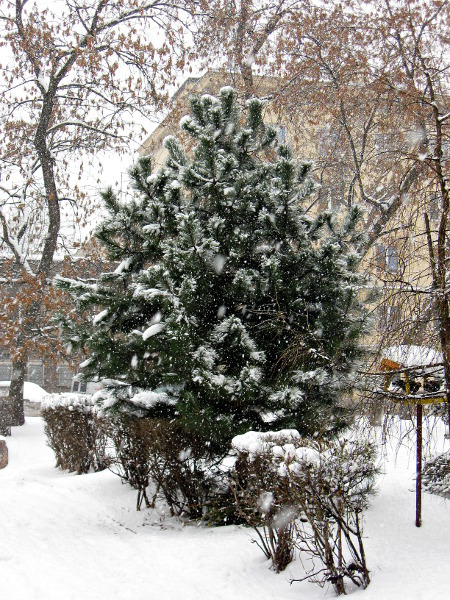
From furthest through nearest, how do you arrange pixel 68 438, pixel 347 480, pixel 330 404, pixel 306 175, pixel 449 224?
pixel 68 438
pixel 306 175
pixel 330 404
pixel 449 224
pixel 347 480

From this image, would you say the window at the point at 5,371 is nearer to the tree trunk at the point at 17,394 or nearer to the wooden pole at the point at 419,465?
the tree trunk at the point at 17,394

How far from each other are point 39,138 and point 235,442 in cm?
1253

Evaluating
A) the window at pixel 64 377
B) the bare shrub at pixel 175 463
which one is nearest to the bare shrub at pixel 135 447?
the bare shrub at pixel 175 463

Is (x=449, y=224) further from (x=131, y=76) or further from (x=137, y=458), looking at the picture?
(x=131, y=76)

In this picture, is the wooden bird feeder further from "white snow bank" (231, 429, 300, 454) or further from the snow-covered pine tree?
"white snow bank" (231, 429, 300, 454)

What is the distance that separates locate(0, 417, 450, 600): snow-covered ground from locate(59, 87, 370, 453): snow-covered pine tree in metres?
1.17

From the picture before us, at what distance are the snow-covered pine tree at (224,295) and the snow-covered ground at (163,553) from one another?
117cm

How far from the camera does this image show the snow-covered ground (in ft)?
15.5

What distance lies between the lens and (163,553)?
5.97 meters

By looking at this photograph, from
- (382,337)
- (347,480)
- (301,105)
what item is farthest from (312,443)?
(301,105)

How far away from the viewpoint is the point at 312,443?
5.11 meters

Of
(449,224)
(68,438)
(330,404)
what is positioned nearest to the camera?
(449,224)

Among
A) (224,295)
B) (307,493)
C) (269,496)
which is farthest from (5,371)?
(307,493)

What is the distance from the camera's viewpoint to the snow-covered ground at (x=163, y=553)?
4738mm
